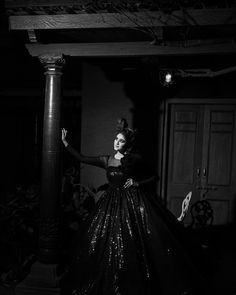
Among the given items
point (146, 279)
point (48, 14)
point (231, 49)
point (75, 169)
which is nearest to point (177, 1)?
point (231, 49)

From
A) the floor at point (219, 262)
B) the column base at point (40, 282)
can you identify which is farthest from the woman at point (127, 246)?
the floor at point (219, 262)

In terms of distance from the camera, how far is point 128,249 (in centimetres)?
433

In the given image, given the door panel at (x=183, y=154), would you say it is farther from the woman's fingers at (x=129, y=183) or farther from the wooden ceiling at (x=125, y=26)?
the woman's fingers at (x=129, y=183)

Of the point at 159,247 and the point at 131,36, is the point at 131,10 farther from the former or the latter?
the point at 159,247

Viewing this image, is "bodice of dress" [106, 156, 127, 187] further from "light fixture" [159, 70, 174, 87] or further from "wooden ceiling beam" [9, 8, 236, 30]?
"light fixture" [159, 70, 174, 87]

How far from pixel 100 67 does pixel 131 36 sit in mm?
2843

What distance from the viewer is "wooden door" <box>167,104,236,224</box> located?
24.1 feet

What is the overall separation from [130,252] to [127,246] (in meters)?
0.08

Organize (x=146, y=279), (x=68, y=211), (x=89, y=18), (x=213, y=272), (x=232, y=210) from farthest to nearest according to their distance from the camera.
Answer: (x=232, y=210) < (x=68, y=211) < (x=213, y=272) < (x=89, y=18) < (x=146, y=279)

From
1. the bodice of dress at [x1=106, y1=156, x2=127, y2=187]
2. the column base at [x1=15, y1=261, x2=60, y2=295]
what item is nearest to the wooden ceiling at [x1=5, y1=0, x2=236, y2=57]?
the bodice of dress at [x1=106, y1=156, x2=127, y2=187]

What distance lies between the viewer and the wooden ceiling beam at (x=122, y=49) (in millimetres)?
4695

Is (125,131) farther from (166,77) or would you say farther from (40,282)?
(40,282)

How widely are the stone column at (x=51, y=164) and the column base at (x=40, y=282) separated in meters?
0.12

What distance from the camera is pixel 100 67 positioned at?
7520mm
